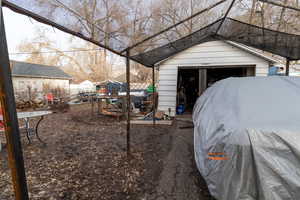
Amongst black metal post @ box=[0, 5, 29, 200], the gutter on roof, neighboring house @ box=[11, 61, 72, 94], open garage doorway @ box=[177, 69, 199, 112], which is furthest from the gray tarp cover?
neighboring house @ box=[11, 61, 72, 94]

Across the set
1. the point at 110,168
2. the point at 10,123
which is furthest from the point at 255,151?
the point at 110,168

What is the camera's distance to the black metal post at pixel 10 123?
104 cm

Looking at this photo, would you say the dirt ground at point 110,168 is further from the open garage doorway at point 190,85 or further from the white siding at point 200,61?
the open garage doorway at point 190,85

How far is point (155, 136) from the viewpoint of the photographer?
4.56m

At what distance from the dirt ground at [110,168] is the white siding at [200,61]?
2328 millimetres

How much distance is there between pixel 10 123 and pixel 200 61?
6207 millimetres

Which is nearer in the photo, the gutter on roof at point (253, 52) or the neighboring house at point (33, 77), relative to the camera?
the gutter on roof at point (253, 52)

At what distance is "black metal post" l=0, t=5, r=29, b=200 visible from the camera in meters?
1.04

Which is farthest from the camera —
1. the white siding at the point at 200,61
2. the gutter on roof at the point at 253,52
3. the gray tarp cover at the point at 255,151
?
the white siding at the point at 200,61

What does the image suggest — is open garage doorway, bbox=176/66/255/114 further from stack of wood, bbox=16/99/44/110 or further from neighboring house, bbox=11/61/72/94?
neighboring house, bbox=11/61/72/94

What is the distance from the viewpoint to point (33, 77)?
1634cm

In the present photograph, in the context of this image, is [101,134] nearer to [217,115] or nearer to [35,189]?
[35,189]

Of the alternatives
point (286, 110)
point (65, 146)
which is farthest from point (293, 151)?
point (65, 146)

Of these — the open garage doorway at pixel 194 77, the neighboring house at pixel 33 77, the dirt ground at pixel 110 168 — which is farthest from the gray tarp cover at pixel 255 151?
the neighboring house at pixel 33 77
